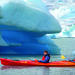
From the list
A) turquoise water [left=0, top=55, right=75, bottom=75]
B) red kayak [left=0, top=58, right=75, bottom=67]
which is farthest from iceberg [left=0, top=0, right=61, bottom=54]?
turquoise water [left=0, top=55, right=75, bottom=75]

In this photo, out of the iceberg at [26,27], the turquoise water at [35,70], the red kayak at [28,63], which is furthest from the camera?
the iceberg at [26,27]

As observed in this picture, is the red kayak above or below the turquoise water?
above

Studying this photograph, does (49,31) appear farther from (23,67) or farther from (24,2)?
(23,67)

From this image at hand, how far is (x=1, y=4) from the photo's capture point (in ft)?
70.5

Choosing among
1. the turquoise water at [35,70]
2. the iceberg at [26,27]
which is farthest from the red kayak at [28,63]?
the iceberg at [26,27]

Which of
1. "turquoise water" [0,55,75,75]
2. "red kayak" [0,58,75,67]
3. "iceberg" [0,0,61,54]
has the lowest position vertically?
"turquoise water" [0,55,75,75]

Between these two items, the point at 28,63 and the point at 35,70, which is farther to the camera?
the point at 28,63

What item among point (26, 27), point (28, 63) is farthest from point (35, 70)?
point (26, 27)

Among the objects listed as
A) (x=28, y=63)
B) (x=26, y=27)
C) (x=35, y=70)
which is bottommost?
(x=35, y=70)

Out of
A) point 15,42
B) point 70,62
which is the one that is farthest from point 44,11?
point 70,62

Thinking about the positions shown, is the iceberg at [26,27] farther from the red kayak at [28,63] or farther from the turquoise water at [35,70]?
the turquoise water at [35,70]

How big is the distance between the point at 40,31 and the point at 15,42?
5.90 ft

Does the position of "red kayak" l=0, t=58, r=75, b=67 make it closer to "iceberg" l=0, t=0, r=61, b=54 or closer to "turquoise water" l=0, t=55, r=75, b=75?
"turquoise water" l=0, t=55, r=75, b=75

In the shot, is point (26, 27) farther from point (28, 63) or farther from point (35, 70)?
point (35, 70)
